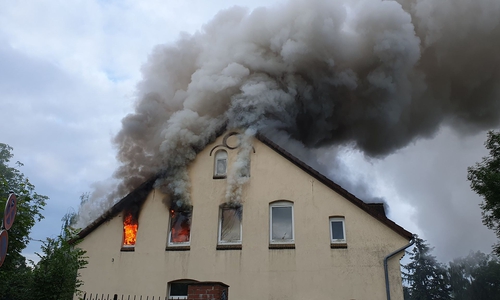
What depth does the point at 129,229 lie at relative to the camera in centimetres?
1176

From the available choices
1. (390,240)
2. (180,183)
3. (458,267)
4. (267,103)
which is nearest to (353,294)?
(390,240)

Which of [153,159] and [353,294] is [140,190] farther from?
[353,294]

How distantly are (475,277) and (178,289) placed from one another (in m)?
67.5

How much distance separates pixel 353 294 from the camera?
31.6 ft

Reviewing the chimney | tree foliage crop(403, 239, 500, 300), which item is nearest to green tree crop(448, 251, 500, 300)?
tree foliage crop(403, 239, 500, 300)

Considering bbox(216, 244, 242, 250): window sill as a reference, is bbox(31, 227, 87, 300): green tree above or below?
below

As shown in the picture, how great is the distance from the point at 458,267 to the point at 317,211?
232 ft

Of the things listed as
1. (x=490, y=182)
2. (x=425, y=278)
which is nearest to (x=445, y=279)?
(x=425, y=278)

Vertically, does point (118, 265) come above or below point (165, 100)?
below

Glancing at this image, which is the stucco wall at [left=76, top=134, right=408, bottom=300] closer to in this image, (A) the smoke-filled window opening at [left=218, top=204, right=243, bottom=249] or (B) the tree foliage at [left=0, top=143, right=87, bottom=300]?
(A) the smoke-filled window opening at [left=218, top=204, right=243, bottom=249]

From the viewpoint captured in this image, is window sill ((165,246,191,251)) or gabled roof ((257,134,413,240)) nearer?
gabled roof ((257,134,413,240))

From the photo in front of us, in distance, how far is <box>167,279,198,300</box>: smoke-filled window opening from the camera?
1066 centimetres

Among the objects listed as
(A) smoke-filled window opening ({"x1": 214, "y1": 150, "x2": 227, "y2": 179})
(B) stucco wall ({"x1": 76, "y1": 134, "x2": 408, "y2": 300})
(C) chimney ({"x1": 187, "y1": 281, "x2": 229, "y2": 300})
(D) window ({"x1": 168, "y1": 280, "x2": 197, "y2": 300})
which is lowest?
(C) chimney ({"x1": 187, "y1": 281, "x2": 229, "y2": 300})

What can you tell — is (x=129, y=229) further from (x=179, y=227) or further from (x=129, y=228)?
(x=179, y=227)
